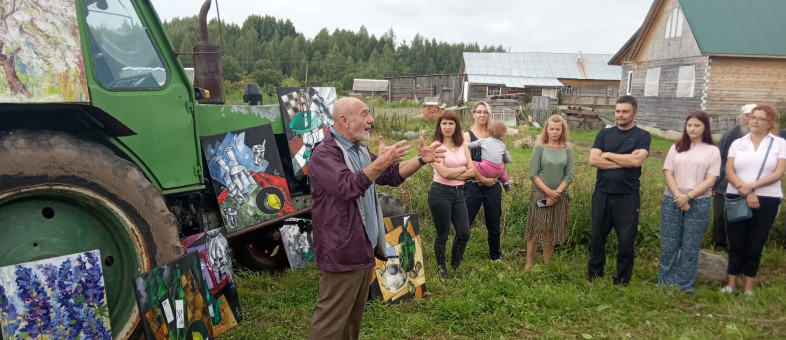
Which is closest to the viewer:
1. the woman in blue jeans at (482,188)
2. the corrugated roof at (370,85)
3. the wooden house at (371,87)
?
the woman in blue jeans at (482,188)

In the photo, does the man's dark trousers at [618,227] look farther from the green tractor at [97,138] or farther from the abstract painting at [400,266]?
the green tractor at [97,138]

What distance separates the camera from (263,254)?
5.47m

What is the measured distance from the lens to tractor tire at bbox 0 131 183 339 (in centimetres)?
281

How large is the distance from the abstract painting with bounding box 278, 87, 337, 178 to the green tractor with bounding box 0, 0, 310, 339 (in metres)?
1.02

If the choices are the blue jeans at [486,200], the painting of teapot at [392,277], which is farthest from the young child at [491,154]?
the painting of teapot at [392,277]

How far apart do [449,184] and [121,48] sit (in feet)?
9.63

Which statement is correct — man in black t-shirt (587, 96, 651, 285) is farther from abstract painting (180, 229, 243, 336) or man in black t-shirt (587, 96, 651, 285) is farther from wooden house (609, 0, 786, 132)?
wooden house (609, 0, 786, 132)

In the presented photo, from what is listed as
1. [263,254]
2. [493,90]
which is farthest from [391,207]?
[493,90]

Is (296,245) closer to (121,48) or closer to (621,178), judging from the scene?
(121,48)

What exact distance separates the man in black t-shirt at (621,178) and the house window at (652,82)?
1820 centimetres

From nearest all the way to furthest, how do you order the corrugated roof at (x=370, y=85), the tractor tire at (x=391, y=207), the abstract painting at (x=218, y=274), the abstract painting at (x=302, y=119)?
the abstract painting at (x=218, y=274) < the abstract painting at (x=302, y=119) < the tractor tire at (x=391, y=207) < the corrugated roof at (x=370, y=85)

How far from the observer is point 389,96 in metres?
42.2

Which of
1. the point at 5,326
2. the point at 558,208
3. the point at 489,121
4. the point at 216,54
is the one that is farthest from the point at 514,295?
the point at 5,326

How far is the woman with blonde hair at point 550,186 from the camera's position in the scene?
5.16 m
